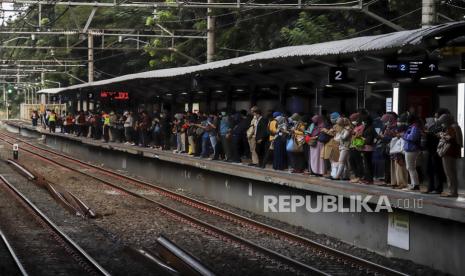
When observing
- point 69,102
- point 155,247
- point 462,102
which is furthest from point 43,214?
point 69,102

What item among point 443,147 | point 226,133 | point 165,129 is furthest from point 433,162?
point 165,129

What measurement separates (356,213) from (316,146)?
3.13 metres

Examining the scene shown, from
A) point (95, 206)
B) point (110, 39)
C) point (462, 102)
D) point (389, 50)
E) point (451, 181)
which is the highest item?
point (110, 39)

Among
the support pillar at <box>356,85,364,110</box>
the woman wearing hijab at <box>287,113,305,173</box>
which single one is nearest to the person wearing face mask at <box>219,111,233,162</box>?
the woman wearing hijab at <box>287,113,305,173</box>

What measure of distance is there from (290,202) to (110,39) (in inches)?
1688

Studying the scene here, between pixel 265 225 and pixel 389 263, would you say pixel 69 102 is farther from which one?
pixel 389 263

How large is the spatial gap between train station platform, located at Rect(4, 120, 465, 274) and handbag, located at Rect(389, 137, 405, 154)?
27.9 inches

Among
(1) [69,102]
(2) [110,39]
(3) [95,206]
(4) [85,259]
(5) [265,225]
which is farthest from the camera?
(2) [110,39]

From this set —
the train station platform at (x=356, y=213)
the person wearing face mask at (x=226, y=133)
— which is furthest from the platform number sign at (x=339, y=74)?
the person wearing face mask at (x=226, y=133)

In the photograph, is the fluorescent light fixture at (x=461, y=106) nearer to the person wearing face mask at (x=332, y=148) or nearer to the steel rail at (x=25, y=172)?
the person wearing face mask at (x=332, y=148)

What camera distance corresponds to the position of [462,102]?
12.4 meters

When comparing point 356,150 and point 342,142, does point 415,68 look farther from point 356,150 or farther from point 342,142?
point 342,142

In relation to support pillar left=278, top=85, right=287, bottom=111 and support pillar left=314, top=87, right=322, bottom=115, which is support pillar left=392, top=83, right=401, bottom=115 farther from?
support pillar left=278, top=85, right=287, bottom=111

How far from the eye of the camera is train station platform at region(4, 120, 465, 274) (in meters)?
10.8
